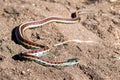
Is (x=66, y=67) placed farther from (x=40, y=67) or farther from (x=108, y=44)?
(x=108, y=44)

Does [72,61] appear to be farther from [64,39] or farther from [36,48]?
[64,39]

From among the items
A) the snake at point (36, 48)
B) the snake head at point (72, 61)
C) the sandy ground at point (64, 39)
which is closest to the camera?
the sandy ground at point (64, 39)

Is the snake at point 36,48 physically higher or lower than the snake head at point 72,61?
higher

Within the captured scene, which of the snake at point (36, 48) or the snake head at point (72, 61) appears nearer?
the snake at point (36, 48)

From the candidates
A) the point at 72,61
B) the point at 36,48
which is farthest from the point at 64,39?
the point at 72,61

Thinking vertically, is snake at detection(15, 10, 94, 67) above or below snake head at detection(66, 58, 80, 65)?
above

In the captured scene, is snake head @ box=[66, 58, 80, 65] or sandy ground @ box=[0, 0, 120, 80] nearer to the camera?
sandy ground @ box=[0, 0, 120, 80]

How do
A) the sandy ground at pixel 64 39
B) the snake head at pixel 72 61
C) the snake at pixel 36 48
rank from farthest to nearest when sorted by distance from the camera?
1. the snake head at pixel 72 61
2. the snake at pixel 36 48
3. the sandy ground at pixel 64 39

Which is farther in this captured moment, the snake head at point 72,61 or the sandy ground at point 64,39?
the snake head at point 72,61

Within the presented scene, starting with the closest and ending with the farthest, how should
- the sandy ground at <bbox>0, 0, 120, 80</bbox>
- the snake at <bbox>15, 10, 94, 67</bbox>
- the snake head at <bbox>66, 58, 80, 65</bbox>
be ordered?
the sandy ground at <bbox>0, 0, 120, 80</bbox> < the snake at <bbox>15, 10, 94, 67</bbox> < the snake head at <bbox>66, 58, 80, 65</bbox>
